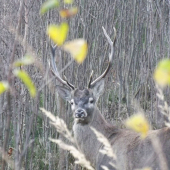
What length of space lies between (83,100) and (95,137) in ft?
1.43

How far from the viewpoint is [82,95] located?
4973 millimetres

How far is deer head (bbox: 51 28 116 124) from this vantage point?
15.7ft

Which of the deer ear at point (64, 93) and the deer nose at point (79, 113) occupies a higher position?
the deer ear at point (64, 93)

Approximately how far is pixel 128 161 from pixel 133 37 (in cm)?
228

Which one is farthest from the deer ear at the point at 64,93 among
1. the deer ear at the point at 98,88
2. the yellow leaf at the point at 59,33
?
the yellow leaf at the point at 59,33

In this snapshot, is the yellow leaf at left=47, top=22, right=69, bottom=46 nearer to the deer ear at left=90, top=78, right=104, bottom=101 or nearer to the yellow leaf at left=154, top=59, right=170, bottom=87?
the yellow leaf at left=154, top=59, right=170, bottom=87

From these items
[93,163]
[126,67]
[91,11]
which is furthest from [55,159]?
[91,11]

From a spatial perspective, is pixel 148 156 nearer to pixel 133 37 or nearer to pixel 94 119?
pixel 94 119

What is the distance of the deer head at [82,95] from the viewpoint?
479cm

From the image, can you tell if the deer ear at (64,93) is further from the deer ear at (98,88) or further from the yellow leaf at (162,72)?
the yellow leaf at (162,72)

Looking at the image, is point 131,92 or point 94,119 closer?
point 94,119

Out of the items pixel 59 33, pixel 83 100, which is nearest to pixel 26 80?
pixel 59 33

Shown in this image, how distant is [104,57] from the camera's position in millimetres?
5867

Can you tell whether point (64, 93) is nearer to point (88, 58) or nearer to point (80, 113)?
point (80, 113)
